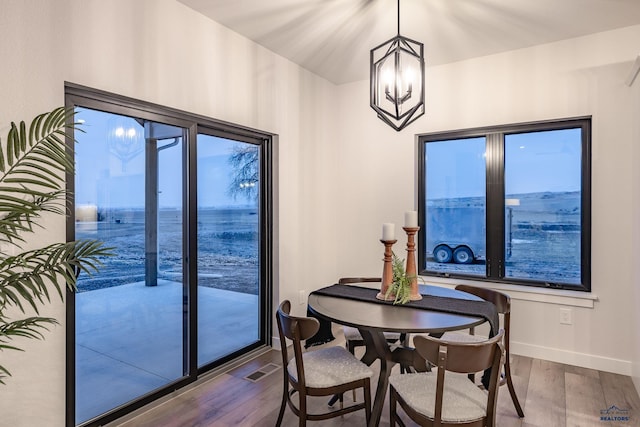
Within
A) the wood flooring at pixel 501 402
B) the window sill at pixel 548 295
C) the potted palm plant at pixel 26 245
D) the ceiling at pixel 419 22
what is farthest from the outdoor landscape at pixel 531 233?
the potted palm plant at pixel 26 245

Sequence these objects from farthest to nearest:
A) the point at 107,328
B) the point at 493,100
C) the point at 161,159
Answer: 1. the point at 493,100
2. the point at 161,159
3. the point at 107,328

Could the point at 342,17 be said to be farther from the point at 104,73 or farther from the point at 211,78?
the point at 104,73

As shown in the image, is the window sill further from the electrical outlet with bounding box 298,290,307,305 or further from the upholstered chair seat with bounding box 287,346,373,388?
the upholstered chair seat with bounding box 287,346,373,388

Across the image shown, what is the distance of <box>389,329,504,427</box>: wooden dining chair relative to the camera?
168 cm

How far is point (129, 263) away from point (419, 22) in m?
2.82

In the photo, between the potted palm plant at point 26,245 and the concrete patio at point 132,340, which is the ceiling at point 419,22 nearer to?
the potted palm plant at point 26,245

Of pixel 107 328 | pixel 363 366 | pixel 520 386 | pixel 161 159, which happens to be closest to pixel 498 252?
pixel 520 386

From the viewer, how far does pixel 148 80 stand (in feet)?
8.47

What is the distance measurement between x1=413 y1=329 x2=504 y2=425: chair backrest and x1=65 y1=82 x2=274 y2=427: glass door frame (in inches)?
75.6

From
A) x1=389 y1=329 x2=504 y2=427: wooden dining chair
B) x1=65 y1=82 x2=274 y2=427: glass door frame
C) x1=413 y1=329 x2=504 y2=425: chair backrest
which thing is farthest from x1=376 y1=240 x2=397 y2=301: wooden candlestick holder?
x1=65 y1=82 x2=274 y2=427: glass door frame

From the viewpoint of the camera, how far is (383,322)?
2.02 m

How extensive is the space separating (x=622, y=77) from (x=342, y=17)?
7.68 feet

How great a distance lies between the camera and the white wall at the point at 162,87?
1.99m

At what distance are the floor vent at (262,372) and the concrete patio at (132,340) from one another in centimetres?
34
